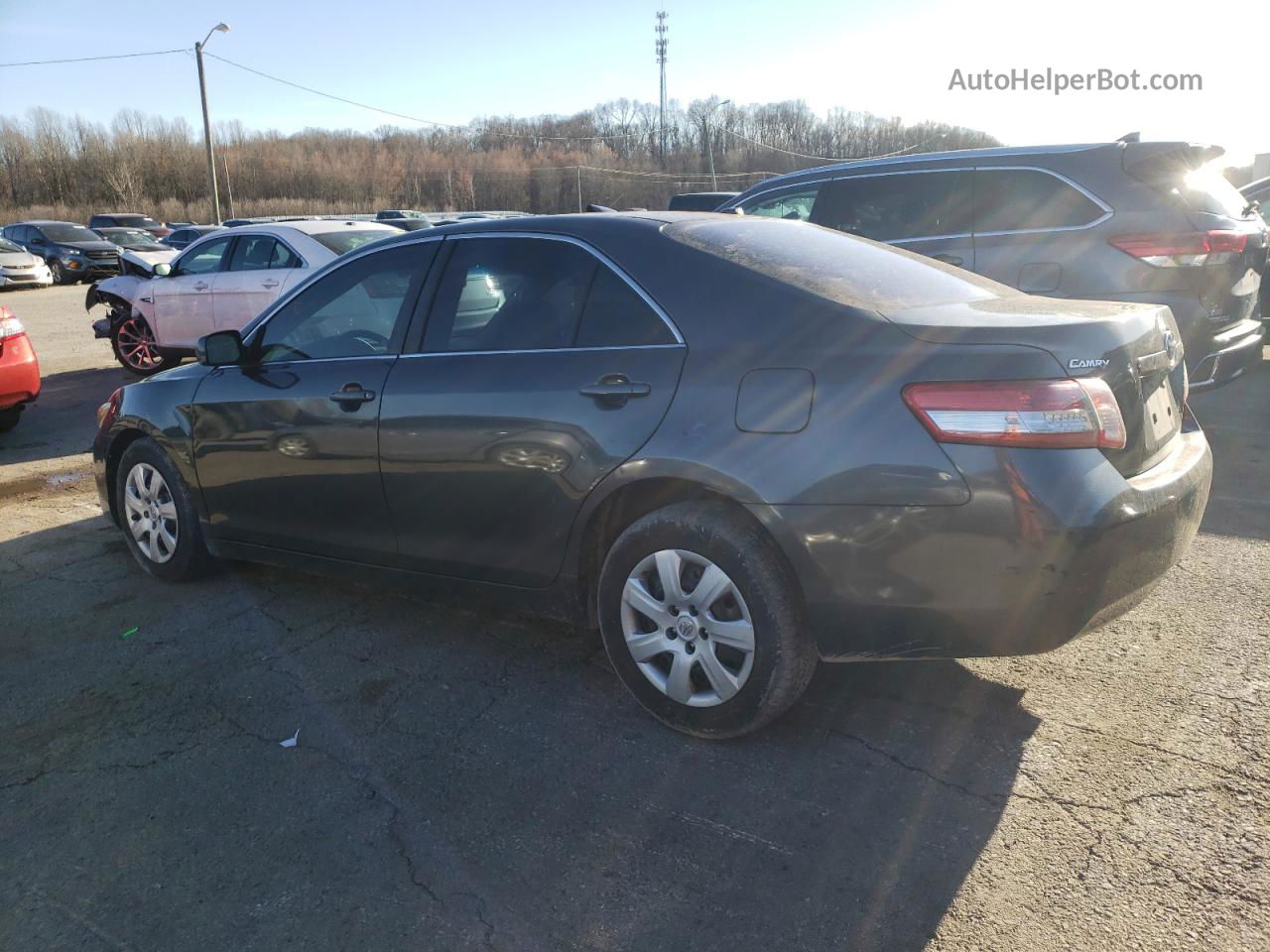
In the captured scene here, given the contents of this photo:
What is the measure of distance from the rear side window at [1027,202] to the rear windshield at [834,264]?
111 inches

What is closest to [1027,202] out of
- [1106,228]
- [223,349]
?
[1106,228]

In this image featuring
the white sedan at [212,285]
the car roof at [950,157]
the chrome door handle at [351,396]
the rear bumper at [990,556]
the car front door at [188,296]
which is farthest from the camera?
the car front door at [188,296]

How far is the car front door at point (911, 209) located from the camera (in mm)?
6566

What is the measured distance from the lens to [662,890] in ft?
8.00

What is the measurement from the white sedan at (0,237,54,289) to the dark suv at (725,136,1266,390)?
26.7 meters

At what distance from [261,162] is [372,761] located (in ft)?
263

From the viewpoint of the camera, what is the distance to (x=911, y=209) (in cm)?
682

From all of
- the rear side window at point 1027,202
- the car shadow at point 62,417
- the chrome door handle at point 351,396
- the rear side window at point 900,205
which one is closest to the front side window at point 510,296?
the chrome door handle at point 351,396

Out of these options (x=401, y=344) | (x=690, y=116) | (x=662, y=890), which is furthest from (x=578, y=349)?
(x=690, y=116)

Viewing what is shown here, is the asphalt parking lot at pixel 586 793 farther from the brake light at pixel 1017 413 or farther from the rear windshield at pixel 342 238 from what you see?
the rear windshield at pixel 342 238

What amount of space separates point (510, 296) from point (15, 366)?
20.3 ft

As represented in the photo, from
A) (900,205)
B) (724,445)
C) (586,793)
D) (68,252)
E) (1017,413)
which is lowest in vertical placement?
(586,793)

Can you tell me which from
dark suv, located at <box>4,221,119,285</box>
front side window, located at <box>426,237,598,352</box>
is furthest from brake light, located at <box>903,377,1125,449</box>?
dark suv, located at <box>4,221,119,285</box>

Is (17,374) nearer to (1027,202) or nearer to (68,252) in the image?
(1027,202)
